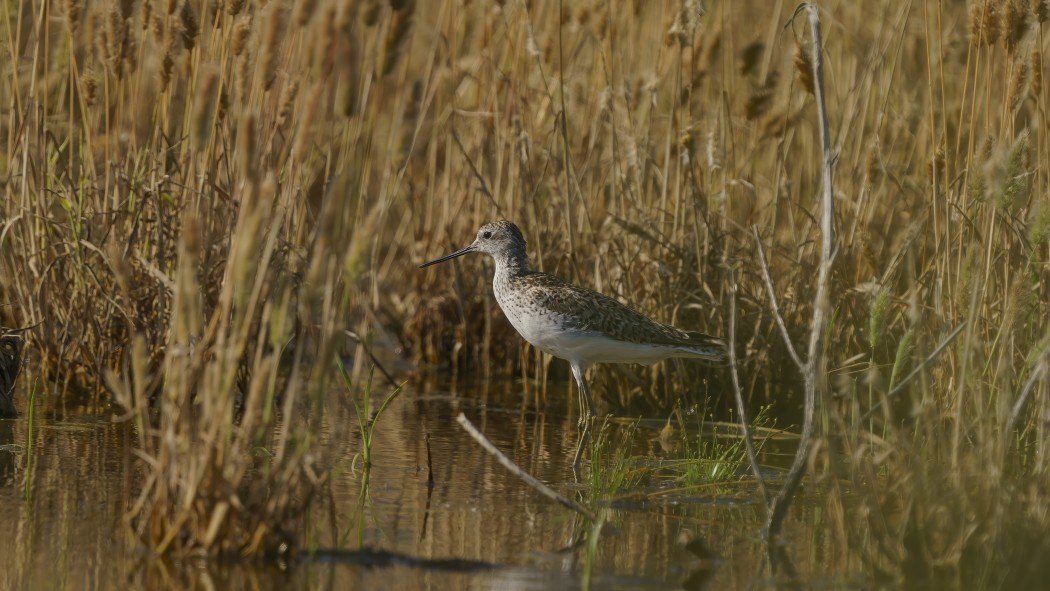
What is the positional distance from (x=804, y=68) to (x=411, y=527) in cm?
266

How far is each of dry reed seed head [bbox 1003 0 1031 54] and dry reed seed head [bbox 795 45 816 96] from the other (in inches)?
32.8

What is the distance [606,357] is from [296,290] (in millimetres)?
1660

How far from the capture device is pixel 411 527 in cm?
494

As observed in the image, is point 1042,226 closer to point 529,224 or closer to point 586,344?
point 586,344

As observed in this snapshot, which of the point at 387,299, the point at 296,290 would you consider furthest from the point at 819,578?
the point at 387,299

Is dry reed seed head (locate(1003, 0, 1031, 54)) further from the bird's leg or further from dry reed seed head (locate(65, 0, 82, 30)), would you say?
dry reed seed head (locate(65, 0, 82, 30))

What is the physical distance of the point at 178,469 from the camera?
417cm

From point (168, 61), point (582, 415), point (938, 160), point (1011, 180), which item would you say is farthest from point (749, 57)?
point (168, 61)

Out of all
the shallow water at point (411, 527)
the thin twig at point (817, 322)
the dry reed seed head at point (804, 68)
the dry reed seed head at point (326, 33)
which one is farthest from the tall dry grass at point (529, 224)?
the dry reed seed head at point (804, 68)

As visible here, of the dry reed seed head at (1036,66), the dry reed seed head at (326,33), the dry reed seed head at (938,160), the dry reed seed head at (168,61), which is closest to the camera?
the dry reed seed head at (326,33)

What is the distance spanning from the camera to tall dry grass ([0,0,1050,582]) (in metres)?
4.17

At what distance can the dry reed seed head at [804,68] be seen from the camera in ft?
18.8

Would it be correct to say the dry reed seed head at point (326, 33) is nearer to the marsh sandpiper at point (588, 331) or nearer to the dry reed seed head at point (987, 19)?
the dry reed seed head at point (987, 19)

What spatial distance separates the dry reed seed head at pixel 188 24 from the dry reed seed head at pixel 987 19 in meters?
3.25
